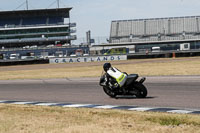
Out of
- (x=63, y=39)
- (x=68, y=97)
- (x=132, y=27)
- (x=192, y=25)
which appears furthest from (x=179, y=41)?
(x=68, y=97)

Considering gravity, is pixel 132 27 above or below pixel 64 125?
above

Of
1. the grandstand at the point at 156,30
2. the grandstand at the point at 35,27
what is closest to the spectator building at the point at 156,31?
the grandstand at the point at 156,30

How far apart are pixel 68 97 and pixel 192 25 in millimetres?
81994

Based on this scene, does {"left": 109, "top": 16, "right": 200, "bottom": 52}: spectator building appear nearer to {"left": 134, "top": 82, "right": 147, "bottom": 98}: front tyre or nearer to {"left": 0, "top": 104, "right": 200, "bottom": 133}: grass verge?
{"left": 134, "top": 82, "right": 147, "bottom": 98}: front tyre

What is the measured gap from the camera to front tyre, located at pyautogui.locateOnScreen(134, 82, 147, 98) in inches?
499

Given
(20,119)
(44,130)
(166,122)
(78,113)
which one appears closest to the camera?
(44,130)

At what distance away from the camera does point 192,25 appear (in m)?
92.5

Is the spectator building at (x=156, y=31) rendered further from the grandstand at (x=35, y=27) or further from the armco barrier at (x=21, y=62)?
the armco barrier at (x=21, y=62)

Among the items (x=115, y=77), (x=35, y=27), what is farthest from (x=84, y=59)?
(x=35, y=27)

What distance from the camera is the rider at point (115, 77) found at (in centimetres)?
1288

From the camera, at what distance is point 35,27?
106250 millimetres

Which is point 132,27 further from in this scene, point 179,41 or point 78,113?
point 78,113

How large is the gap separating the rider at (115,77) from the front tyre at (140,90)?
46 centimetres

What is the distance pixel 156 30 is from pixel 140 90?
270 feet
